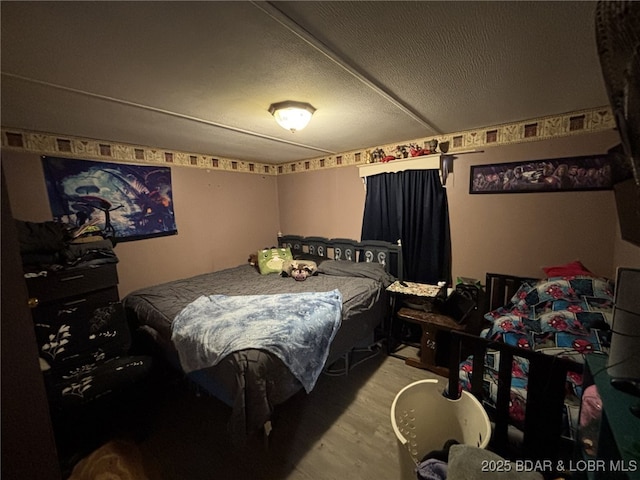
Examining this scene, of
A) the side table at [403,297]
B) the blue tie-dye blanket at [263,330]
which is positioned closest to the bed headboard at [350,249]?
the side table at [403,297]

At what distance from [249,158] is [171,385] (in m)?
2.94

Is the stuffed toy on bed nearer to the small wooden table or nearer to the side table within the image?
the side table

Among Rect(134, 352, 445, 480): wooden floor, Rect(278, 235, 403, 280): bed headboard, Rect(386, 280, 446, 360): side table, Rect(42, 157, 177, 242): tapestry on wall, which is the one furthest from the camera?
Rect(278, 235, 403, 280): bed headboard

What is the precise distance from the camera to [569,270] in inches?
83.8

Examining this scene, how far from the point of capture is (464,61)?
1.27m

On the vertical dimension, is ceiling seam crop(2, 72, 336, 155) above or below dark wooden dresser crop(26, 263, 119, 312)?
above

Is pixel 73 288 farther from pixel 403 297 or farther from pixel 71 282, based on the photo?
pixel 403 297

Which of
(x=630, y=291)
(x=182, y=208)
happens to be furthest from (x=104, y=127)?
(x=630, y=291)

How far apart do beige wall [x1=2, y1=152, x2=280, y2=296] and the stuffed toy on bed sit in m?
1.07

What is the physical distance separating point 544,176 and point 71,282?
414cm

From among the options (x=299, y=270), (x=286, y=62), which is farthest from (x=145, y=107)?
(x=299, y=270)

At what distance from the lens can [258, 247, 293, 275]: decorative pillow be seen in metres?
3.37

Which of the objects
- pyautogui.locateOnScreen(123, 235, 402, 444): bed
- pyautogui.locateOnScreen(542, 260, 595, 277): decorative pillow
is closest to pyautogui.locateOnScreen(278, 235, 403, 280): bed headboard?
pyautogui.locateOnScreen(123, 235, 402, 444): bed

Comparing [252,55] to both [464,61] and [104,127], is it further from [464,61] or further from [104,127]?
[104,127]
